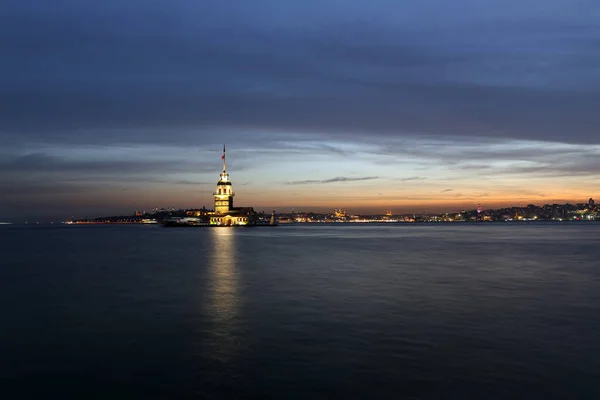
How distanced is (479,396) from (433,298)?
16.4 m

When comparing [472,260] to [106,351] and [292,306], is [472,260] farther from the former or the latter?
[106,351]

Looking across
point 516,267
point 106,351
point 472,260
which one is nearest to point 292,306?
point 106,351

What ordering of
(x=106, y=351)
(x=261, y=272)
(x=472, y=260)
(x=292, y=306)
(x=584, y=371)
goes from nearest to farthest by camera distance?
(x=584, y=371), (x=106, y=351), (x=292, y=306), (x=261, y=272), (x=472, y=260)

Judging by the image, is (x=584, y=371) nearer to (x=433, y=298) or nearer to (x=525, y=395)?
(x=525, y=395)

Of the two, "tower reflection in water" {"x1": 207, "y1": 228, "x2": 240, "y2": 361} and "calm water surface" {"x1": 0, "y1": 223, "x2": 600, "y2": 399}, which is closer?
"calm water surface" {"x1": 0, "y1": 223, "x2": 600, "y2": 399}

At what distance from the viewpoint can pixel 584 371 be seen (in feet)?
50.9

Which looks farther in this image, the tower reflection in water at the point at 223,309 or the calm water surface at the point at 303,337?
the tower reflection in water at the point at 223,309

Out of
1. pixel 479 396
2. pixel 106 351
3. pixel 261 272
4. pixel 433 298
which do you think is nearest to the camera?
pixel 479 396

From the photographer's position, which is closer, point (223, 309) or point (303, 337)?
point (303, 337)

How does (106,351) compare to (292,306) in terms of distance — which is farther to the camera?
(292,306)

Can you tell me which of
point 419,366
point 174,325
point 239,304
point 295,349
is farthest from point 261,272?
point 419,366

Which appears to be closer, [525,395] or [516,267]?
[525,395]

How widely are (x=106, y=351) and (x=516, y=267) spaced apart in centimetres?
3950

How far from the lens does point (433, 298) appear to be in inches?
1165
